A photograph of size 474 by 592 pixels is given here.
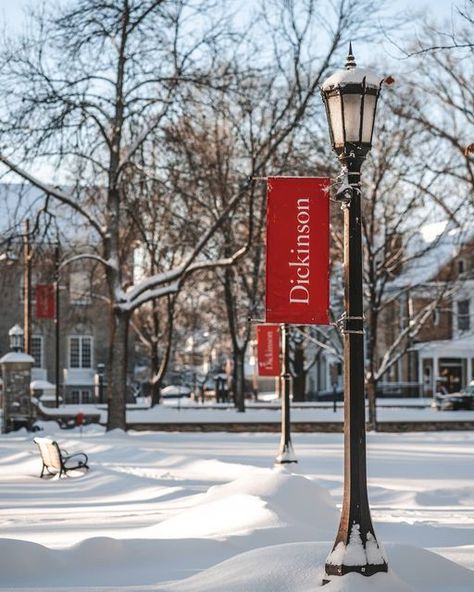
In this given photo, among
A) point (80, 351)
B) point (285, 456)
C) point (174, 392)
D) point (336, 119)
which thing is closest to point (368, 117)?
point (336, 119)

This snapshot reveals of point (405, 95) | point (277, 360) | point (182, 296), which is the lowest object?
point (277, 360)

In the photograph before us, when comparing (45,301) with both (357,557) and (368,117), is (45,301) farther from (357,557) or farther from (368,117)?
(357,557)

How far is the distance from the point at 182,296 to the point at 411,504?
127 ft

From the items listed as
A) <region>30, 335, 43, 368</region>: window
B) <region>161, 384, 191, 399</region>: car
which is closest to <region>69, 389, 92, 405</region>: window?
<region>30, 335, 43, 368</region>: window

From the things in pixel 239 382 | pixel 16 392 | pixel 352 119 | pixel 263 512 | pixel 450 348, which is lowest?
pixel 263 512

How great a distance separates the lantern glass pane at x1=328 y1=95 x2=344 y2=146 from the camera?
8672 mm

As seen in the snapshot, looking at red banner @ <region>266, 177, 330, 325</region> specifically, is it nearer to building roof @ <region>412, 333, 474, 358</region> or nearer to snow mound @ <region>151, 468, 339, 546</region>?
snow mound @ <region>151, 468, 339, 546</region>

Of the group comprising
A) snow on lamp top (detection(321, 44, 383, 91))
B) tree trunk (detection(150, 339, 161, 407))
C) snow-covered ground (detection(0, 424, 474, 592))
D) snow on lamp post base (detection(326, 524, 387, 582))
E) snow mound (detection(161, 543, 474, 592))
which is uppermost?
snow on lamp top (detection(321, 44, 383, 91))

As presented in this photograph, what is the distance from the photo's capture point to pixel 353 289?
8.66 m

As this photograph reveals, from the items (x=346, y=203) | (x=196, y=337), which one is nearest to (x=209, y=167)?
(x=346, y=203)

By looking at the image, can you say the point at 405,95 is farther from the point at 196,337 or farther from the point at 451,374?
the point at 196,337

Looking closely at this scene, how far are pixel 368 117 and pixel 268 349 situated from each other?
22.7m

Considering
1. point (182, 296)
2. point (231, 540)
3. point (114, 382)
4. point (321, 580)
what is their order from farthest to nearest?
point (182, 296) < point (114, 382) < point (231, 540) < point (321, 580)

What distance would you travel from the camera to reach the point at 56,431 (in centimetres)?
3544
